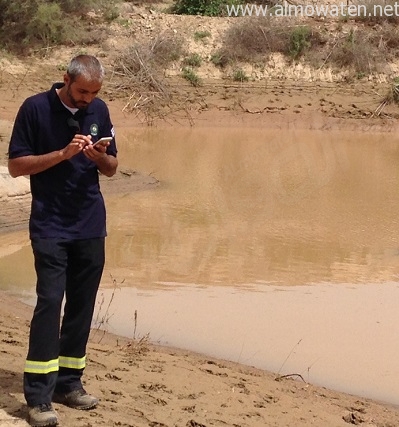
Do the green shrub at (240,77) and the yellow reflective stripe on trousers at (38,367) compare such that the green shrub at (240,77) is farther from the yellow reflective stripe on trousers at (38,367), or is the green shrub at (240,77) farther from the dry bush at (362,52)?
the yellow reflective stripe on trousers at (38,367)

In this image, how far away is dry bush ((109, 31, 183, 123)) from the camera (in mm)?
20469

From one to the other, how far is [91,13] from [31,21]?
2590 millimetres

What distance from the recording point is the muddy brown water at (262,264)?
649 centimetres

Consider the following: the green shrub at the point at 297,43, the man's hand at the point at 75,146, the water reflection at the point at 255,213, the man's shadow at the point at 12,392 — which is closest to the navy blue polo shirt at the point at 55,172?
the man's hand at the point at 75,146

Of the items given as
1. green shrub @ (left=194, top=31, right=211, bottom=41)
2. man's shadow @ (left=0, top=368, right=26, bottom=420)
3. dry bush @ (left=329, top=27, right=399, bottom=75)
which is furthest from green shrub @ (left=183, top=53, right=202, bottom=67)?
man's shadow @ (left=0, top=368, right=26, bottom=420)

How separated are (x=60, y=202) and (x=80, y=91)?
1.68 feet

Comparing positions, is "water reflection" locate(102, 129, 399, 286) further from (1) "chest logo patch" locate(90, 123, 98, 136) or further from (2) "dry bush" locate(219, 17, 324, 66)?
(2) "dry bush" locate(219, 17, 324, 66)

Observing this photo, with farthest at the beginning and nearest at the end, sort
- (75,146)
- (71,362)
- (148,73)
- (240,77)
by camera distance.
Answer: (240,77) < (148,73) < (71,362) < (75,146)

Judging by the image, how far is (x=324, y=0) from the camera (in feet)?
95.2

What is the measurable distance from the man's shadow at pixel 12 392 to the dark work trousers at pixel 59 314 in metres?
0.11

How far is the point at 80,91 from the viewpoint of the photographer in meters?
3.85

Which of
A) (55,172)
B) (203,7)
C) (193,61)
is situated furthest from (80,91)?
(203,7)

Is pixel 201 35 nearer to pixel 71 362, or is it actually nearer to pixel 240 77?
pixel 240 77

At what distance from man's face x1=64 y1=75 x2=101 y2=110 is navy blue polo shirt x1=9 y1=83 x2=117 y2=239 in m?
0.07
